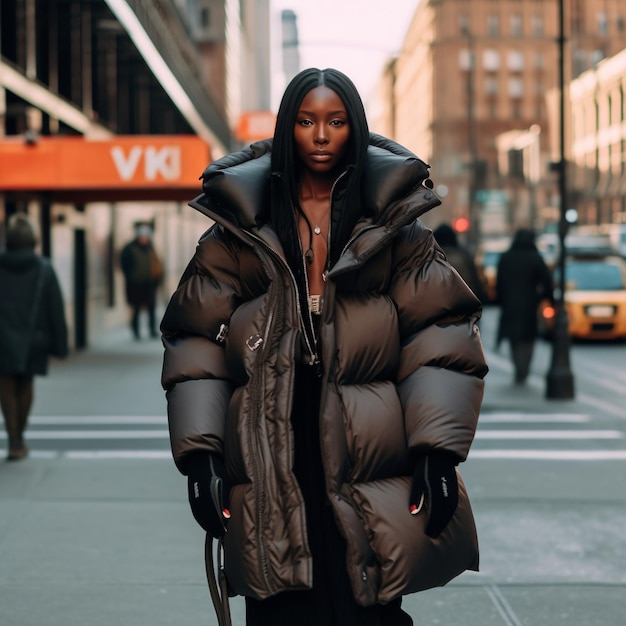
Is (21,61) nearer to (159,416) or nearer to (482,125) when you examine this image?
(159,416)

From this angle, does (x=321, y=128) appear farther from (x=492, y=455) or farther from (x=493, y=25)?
(x=493, y=25)

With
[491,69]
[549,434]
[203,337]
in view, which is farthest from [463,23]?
[203,337]

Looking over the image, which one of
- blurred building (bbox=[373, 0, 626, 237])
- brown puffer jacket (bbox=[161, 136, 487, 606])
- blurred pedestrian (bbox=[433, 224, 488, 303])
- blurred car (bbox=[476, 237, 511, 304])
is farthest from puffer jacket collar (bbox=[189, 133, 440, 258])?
blurred building (bbox=[373, 0, 626, 237])

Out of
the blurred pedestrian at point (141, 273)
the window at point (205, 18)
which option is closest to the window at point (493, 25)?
the window at point (205, 18)

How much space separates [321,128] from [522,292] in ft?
37.4

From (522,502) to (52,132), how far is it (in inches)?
526

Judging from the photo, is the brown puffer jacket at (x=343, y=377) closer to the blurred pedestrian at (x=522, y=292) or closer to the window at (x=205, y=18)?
the blurred pedestrian at (x=522, y=292)

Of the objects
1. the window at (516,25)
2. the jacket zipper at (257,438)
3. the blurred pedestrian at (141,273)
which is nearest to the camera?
the jacket zipper at (257,438)

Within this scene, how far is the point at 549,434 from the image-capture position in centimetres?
1084

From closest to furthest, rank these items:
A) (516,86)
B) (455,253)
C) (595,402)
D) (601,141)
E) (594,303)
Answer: (455,253)
(595,402)
(594,303)
(601,141)
(516,86)

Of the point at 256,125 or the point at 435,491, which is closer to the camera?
the point at 435,491

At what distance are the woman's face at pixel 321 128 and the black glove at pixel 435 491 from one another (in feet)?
2.67

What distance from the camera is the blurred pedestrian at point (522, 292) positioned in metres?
14.4

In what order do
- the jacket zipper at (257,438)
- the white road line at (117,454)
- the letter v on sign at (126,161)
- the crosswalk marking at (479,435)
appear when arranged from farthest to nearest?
the letter v on sign at (126,161) < the crosswalk marking at (479,435) < the white road line at (117,454) < the jacket zipper at (257,438)
